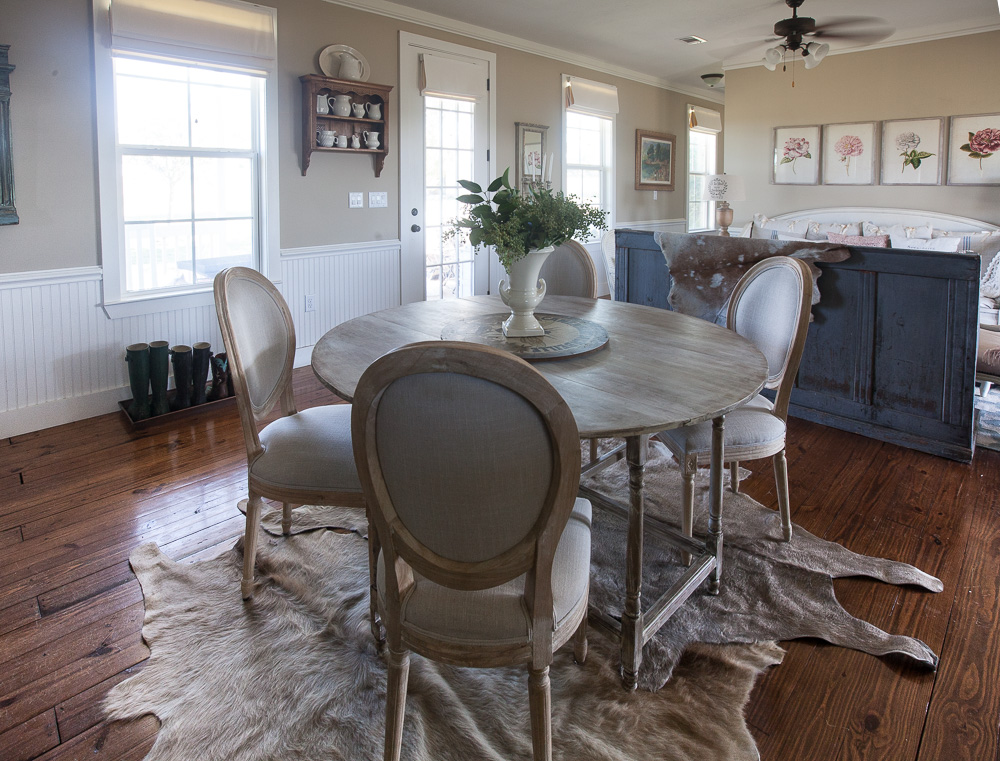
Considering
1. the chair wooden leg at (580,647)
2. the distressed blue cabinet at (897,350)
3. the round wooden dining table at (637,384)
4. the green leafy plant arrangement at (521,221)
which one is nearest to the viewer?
the round wooden dining table at (637,384)

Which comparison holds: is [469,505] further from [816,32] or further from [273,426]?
[816,32]

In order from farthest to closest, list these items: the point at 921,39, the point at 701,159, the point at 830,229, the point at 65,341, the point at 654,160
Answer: the point at 701,159, the point at 654,160, the point at 830,229, the point at 921,39, the point at 65,341

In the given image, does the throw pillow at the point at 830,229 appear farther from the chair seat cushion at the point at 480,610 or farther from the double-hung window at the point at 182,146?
the chair seat cushion at the point at 480,610

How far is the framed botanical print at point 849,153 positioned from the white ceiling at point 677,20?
2.24ft

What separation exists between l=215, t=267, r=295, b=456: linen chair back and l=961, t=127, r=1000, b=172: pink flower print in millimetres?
5836

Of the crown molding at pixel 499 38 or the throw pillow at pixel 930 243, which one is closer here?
the crown molding at pixel 499 38

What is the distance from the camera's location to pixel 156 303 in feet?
11.9

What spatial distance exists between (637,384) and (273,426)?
3.67 feet

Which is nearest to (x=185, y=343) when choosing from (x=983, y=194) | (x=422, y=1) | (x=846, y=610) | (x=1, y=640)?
(x=1, y=640)

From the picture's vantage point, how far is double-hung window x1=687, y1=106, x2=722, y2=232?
8148 millimetres

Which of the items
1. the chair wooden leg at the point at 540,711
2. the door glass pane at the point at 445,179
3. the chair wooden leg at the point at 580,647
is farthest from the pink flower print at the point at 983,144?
the chair wooden leg at the point at 540,711

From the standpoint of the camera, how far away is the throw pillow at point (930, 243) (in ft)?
16.6

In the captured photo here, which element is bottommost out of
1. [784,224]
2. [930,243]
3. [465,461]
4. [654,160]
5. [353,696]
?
[353,696]

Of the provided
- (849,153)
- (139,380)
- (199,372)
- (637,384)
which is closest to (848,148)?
(849,153)
